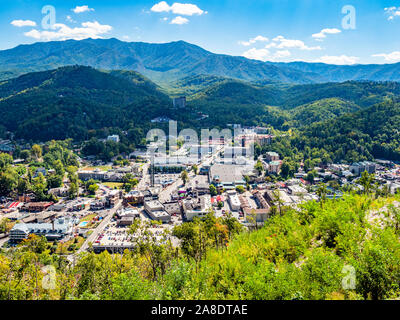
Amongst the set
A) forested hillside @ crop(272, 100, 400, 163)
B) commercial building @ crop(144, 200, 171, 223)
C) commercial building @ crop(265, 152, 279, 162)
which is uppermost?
forested hillside @ crop(272, 100, 400, 163)

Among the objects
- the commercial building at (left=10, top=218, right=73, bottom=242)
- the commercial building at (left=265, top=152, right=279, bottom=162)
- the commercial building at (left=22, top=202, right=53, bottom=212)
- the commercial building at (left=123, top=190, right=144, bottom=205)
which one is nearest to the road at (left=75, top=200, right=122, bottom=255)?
the commercial building at (left=123, top=190, right=144, bottom=205)

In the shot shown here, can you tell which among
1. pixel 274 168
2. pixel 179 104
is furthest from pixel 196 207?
pixel 179 104

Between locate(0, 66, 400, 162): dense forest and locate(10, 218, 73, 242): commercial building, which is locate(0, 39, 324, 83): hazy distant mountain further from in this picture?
locate(10, 218, 73, 242): commercial building

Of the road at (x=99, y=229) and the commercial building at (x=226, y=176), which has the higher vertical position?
the commercial building at (x=226, y=176)

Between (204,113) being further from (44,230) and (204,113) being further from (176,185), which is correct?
(44,230)

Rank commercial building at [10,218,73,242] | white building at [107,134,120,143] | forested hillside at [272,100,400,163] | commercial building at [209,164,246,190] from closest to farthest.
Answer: commercial building at [10,218,73,242] → commercial building at [209,164,246,190] → forested hillside at [272,100,400,163] → white building at [107,134,120,143]

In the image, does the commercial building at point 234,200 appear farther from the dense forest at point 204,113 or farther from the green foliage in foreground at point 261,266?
the dense forest at point 204,113

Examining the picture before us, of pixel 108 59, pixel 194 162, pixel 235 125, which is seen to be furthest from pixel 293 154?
pixel 108 59

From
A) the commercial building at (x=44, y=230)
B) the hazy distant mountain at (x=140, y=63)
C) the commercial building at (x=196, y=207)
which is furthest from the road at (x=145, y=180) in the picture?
the hazy distant mountain at (x=140, y=63)
